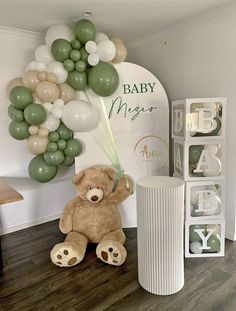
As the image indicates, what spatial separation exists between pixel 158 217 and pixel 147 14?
1.86 metres

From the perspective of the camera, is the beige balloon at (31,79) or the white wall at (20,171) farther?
the white wall at (20,171)

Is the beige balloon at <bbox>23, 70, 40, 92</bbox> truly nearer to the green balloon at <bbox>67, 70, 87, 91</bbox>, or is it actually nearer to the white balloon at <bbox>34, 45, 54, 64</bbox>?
the white balloon at <bbox>34, 45, 54, 64</bbox>

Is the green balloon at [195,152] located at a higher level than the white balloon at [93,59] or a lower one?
lower

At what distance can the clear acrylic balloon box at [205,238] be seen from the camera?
81.2 inches

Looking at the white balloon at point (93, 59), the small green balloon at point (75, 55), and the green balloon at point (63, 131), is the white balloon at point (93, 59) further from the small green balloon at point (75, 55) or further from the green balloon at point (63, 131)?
the green balloon at point (63, 131)

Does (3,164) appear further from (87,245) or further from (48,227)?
(87,245)

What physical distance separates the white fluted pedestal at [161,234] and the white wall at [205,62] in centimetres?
93

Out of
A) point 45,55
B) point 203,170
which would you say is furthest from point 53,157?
point 203,170

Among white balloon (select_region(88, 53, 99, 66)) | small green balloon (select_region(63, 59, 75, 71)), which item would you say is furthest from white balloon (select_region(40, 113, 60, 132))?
white balloon (select_region(88, 53, 99, 66))

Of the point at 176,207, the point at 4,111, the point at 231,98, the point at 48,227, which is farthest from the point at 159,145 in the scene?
the point at 4,111

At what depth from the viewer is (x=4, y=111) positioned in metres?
2.67

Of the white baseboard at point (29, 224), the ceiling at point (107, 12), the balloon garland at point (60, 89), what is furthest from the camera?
the white baseboard at point (29, 224)

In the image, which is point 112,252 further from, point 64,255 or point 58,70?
point 58,70

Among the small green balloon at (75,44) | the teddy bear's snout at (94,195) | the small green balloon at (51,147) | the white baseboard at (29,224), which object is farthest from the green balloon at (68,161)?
the small green balloon at (75,44)
